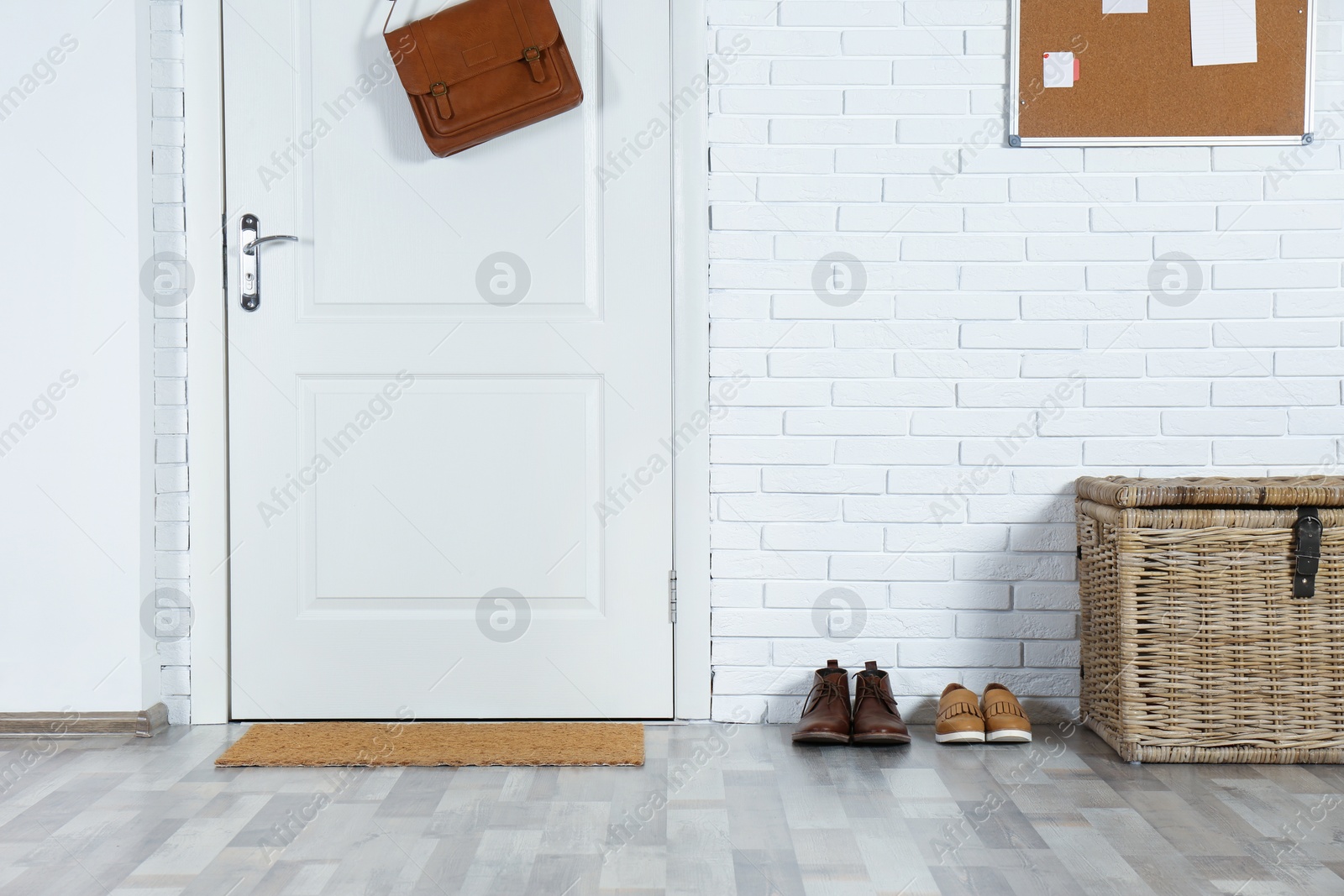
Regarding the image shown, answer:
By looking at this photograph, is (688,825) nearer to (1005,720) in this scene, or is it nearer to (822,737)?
(822,737)

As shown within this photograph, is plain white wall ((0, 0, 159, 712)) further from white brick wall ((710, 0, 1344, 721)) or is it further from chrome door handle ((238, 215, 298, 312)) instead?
white brick wall ((710, 0, 1344, 721))

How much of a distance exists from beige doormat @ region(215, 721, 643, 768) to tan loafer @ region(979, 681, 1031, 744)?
2.18ft

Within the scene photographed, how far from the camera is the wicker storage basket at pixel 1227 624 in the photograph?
172 centimetres

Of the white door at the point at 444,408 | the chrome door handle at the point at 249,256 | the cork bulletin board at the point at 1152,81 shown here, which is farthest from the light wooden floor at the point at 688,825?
the cork bulletin board at the point at 1152,81

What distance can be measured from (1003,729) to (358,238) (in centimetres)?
Result: 158

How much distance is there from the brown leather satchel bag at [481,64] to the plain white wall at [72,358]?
0.55 meters

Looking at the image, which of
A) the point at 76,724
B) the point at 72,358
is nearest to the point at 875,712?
the point at 76,724

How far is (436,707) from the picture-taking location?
2.00 metres

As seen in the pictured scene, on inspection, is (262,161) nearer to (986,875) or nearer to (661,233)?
(661,233)

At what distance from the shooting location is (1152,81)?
1.95m

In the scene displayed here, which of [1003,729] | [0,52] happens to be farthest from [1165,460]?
[0,52]

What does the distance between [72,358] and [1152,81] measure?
2.19 m

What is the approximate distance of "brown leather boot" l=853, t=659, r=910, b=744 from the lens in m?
1.82

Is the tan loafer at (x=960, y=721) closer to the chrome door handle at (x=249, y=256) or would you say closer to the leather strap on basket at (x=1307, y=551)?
the leather strap on basket at (x=1307, y=551)
